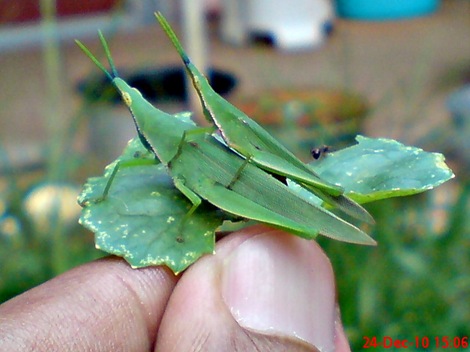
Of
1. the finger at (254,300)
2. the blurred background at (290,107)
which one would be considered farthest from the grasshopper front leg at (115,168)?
the blurred background at (290,107)

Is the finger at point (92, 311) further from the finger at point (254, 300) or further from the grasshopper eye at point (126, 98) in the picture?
the grasshopper eye at point (126, 98)

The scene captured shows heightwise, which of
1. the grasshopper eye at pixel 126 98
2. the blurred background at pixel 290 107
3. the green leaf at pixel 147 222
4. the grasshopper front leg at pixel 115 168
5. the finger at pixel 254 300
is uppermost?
the grasshopper eye at pixel 126 98

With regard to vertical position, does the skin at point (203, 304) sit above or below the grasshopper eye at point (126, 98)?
below

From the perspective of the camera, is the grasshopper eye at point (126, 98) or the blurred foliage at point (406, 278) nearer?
the grasshopper eye at point (126, 98)

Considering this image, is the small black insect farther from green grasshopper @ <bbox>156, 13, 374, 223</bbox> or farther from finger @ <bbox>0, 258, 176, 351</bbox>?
finger @ <bbox>0, 258, 176, 351</bbox>
